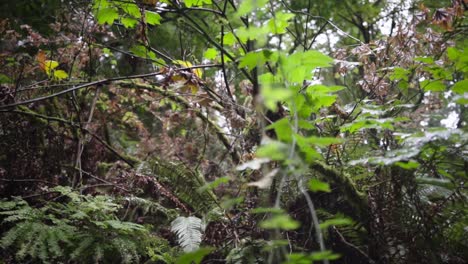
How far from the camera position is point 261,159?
4.42 ft

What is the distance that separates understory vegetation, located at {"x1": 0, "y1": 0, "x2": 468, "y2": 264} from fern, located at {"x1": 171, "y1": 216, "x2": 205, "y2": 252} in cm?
2

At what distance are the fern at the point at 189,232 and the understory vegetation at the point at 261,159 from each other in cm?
2

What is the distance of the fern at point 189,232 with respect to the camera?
2252 millimetres

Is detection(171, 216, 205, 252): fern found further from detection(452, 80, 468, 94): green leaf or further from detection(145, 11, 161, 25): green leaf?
detection(452, 80, 468, 94): green leaf

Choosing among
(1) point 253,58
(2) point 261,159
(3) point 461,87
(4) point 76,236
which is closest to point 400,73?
(3) point 461,87

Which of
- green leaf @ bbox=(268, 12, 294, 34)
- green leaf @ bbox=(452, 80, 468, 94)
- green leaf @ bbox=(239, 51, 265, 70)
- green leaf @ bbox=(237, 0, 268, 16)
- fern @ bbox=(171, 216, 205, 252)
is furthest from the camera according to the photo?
fern @ bbox=(171, 216, 205, 252)

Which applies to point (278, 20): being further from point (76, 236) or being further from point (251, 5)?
point (76, 236)

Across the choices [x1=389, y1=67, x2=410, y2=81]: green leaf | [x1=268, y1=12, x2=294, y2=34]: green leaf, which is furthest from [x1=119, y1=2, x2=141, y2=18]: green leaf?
[x1=389, y1=67, x2=410, y2=81]: green leaf

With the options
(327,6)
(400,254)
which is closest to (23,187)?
(400,254)

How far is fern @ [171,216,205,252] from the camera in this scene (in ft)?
7.39

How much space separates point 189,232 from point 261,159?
123cm

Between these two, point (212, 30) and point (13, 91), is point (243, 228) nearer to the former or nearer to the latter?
point (13, 91)

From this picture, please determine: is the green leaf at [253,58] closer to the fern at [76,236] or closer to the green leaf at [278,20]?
the green leaf at [278,20]

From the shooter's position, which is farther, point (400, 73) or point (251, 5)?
point (400, 73)
